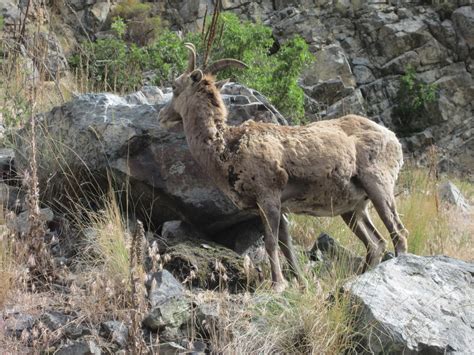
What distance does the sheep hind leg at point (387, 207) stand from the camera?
6.66 meters

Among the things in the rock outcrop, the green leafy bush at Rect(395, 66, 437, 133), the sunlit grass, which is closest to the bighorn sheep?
the sunlit grass

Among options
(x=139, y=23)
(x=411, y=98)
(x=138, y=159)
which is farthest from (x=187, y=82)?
(x=139, y=23)

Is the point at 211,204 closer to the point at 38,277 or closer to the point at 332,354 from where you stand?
the point at 38,277

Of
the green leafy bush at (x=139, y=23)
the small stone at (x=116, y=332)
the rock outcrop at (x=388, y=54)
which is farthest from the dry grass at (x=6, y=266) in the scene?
the green leafy bush at (x=139, y=23)

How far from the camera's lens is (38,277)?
19.5ft

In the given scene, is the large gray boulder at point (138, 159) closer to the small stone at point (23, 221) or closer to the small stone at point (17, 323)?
the small stone at point (23, 221)

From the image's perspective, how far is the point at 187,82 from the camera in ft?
22.5

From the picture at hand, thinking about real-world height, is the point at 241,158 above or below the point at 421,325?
above

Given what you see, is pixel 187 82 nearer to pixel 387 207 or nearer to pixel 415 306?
pixel 387 207

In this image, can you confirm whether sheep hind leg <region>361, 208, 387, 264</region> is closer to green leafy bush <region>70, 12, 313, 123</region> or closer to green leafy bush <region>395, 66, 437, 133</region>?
green leafy bush <region>70, 12, 313, 123</region>

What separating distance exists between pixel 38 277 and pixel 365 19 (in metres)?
22.8

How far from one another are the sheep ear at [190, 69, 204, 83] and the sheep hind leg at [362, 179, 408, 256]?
6.29 ft

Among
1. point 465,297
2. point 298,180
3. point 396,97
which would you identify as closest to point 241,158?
point 298,180

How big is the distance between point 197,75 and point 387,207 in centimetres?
228
